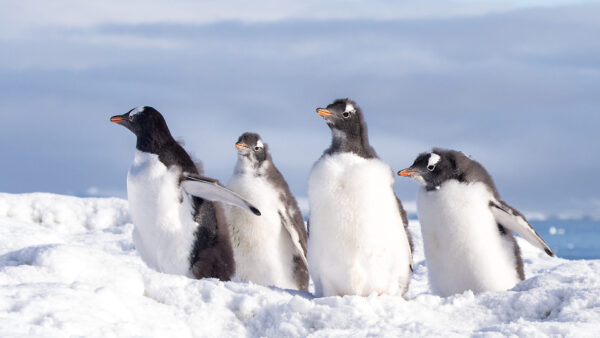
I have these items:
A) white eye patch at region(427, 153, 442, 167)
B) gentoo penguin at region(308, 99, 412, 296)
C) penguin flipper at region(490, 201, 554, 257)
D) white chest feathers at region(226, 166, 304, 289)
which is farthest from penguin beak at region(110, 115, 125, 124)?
penguin flipper at region(490, 201, 554, 257)

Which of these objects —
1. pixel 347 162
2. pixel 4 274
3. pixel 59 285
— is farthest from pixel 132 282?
pixel 347 162

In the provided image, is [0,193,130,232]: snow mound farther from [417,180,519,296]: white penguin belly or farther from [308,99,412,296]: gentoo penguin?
[308,99,412,296]: gentoo penguin

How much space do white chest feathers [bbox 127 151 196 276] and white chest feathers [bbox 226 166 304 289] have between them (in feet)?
1.83

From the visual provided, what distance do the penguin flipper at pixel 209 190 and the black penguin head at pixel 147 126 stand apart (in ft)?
1.25

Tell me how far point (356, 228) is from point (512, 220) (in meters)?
1.37

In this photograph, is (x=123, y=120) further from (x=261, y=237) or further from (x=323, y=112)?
(x=323, y=112)

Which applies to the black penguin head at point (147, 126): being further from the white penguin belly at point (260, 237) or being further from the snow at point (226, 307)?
the snow at point (226, 307)

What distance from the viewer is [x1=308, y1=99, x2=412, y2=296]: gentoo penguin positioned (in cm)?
434

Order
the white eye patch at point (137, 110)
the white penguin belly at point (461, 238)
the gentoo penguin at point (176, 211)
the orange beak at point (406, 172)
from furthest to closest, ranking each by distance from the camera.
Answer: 1. the white eye patch at point (137, 110)
2. the gentoo penguin at point (176, 211)
3. the orange beak at point (406, 172)
4. the white penguin belly at point (461, 238)

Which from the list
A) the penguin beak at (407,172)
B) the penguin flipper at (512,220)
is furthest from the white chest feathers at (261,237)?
the penguin flipper at (512,220)

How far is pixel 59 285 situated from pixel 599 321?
2.73 m

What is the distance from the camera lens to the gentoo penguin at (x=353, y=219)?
4340 mm

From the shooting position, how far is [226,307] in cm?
408

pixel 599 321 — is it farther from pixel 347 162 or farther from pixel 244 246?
pixel 244 246
